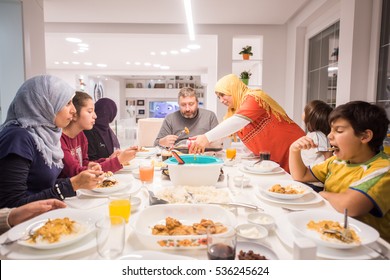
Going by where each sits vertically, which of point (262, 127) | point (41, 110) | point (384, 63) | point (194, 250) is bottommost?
point (194, 250)

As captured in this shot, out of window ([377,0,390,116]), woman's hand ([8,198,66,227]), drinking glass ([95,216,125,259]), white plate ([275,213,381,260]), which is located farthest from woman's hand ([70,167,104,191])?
window ([377,0,390,116])

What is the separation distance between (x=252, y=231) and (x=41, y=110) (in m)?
1.03

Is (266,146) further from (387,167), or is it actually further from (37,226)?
(37,226)

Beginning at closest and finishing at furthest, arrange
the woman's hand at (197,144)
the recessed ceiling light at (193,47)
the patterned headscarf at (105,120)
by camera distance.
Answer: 1. the woman's hand at (197,144)
2. the patterned headscarf at (105,120)
3. the recessed ceiling light at (193,47)

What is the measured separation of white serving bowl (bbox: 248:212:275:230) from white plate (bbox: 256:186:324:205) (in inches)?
7.9

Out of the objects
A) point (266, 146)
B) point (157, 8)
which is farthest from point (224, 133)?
point (157, 8)

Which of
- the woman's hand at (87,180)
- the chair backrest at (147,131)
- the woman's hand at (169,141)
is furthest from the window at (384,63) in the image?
the chair backrest at (147,131)

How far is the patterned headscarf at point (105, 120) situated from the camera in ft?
8.00

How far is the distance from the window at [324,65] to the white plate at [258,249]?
8.54 ft

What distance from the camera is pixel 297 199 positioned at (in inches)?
45.5

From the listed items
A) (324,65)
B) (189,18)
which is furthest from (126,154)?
(324,65)

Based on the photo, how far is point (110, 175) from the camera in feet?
4.83

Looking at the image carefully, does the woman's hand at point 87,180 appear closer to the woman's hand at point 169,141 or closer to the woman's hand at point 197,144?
the woman's hand at point 197,144

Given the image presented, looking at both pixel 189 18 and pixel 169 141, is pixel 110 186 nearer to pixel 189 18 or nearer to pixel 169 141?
pixel 169 141
